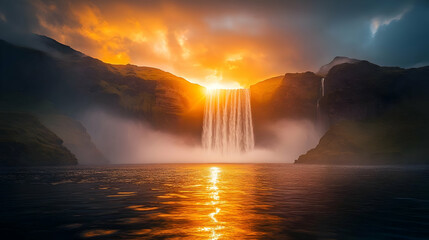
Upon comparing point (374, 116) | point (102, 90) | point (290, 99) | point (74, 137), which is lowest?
point (74, 137)

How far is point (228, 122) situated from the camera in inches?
4439

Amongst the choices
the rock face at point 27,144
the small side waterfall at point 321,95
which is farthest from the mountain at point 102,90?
the small side waterfall at point 321,95

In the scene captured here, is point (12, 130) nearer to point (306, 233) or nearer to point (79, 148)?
point (79, 148)

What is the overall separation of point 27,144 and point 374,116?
4514 inches

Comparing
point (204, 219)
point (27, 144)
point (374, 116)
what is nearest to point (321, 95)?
point (374, 116)

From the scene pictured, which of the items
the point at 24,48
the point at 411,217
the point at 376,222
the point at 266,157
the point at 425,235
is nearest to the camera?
the point at 425,235

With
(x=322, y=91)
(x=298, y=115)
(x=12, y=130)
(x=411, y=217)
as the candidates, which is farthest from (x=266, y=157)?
(x=411, y=217)

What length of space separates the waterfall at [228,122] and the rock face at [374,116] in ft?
86.7

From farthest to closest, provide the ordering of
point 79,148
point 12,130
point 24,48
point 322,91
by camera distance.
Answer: point 24,48 → point 322,91 → point 79,148 → point 12,130

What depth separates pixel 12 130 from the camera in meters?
77.0

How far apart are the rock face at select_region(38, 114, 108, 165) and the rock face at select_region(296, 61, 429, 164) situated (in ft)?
253

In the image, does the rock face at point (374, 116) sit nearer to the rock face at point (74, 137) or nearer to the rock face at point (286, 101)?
the rock face at point (286, 101)

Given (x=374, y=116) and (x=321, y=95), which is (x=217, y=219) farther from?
(x=321, y=95)

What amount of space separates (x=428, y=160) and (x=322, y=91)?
4560 cm
